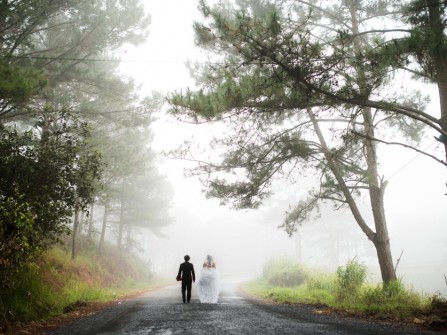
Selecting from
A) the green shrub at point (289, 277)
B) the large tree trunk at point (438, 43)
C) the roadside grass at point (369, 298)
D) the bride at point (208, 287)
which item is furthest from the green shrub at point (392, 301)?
the green shrub at point (289, 277)

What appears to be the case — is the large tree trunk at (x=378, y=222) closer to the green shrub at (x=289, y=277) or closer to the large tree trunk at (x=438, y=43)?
the large tree trunk at (x=438, y=43)

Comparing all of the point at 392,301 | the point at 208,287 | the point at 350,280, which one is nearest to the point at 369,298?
the point at 392,301

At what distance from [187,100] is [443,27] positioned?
5.12 metres

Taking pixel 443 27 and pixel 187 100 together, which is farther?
pixel 187 100

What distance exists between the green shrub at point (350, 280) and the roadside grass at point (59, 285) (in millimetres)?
8078

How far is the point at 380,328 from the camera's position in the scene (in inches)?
231

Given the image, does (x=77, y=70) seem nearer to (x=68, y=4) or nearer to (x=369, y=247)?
(x=68, y=4)

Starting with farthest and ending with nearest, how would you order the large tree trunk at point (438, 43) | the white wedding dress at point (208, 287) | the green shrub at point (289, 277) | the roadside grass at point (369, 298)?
the green shrub at point (289, 277)
the white wedding dress at point (208, 287)
the roadside grass at point (369, 298)
the large tree trunk at point (438, 43)

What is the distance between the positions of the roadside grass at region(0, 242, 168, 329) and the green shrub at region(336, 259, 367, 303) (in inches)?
318

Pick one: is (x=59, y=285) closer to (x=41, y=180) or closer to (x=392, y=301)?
(x=41, y=180)

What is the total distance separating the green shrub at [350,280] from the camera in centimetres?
1049

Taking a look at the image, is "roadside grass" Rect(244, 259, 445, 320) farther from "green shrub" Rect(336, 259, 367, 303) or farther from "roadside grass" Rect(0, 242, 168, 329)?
"roadside grass" Rect(0, 242, 168, 329)

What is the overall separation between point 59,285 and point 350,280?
1001 cm

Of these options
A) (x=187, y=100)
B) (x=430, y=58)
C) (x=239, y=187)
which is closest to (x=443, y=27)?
(x=430, y=58)
